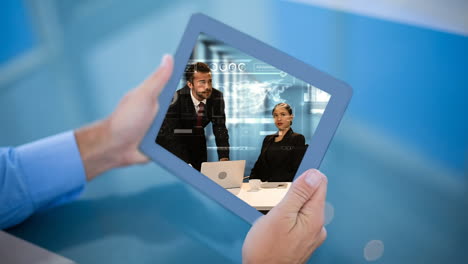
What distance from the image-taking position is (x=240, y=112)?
33.7 inches

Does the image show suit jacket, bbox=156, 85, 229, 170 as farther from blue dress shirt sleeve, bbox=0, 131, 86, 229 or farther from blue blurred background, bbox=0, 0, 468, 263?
blue dress shirt sleeve, bbox=0, 131, 86, 229

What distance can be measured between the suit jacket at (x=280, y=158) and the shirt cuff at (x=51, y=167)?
1.37ft

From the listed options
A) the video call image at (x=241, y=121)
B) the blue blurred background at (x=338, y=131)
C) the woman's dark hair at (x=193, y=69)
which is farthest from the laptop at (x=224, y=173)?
the woman's dark hair at (x=193, y=69)

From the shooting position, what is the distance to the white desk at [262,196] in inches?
33.3

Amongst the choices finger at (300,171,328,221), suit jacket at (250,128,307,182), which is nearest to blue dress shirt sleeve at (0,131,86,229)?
suit jacket at (250,128,307,182)

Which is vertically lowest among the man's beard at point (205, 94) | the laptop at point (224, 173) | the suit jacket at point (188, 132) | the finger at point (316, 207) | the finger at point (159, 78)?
the finger at point (316, 207)

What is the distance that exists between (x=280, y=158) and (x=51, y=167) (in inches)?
20.8

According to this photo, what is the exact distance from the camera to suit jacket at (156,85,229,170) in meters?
0.85

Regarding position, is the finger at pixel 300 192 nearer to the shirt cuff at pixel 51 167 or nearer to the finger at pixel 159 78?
the finger at pixel 159 78

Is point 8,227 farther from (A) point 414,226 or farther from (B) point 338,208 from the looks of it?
(A) point 414,226

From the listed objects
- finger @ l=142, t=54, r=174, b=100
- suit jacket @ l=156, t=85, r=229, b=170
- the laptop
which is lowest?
the laptop

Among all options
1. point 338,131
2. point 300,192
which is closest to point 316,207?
point 300,192

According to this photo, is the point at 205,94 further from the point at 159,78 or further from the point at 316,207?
the point at 316,207

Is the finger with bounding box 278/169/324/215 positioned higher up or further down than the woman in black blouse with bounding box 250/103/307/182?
further down
